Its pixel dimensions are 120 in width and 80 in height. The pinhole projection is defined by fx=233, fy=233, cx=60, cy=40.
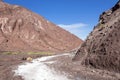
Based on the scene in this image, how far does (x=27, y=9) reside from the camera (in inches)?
4129

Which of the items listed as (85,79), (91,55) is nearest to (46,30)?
(91,55)

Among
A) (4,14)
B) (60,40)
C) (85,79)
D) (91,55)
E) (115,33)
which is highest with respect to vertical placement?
(4,14)

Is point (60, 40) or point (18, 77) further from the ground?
point (60, 40)

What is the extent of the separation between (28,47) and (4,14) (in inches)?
908

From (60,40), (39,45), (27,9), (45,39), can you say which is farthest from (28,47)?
(27,9)

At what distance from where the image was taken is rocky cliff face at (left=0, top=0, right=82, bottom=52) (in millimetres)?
87375

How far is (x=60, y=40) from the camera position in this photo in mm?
98500

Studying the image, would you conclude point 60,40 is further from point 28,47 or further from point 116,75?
point 116,75

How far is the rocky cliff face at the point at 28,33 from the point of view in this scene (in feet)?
287

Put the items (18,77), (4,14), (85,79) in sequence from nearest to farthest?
(85,79)
(18,77)
(4,14)

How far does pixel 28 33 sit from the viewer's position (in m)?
93.5

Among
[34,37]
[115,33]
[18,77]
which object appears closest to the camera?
[18,77]

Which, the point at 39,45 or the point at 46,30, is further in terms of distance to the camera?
the point at 46,30

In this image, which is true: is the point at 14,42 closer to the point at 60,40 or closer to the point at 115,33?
the point at 60,40
